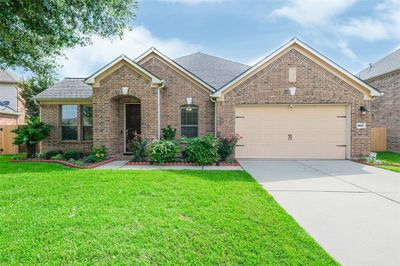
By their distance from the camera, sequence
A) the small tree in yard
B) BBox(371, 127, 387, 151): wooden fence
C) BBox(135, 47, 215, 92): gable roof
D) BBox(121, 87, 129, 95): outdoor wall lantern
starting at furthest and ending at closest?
BBox(371, 127, 387, 151): wooden fence < BBox(135, 47, 215, 92): gable roof < the small tree in yard < BBox(121, 87, 129, 95): outdoor wall lantern

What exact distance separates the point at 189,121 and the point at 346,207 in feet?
27.4

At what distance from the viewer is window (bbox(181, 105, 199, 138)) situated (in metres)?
11.8

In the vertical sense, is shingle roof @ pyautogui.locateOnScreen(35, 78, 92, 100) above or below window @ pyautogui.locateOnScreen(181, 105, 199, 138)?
above

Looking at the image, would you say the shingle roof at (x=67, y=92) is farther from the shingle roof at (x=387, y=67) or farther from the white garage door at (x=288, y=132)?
the shingle roof at (x=387, y=67)

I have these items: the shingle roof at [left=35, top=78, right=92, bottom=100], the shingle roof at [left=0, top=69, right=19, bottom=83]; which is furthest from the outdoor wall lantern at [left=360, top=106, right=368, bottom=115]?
the shingle roof at [left=0, top=69, right=19, bottom=83]

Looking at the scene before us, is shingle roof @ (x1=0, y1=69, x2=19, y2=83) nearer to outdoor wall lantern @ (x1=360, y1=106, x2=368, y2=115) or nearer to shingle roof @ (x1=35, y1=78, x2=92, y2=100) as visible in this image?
shingle roof @ (x1=35, y1=78, x2=92, y2=100)

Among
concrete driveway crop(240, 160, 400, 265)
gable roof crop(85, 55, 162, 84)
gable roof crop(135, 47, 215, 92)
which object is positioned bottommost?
concrete driveway crop(240, 160, 400, 265)

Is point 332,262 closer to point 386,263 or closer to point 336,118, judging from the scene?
point 386,263

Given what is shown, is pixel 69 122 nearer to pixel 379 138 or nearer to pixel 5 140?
pixel 5 140

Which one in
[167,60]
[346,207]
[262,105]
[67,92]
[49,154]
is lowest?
[346,207]

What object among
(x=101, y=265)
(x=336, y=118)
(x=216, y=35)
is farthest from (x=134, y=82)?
(x=336, y=118)

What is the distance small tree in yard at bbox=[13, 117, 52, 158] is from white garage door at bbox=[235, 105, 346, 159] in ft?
31.3

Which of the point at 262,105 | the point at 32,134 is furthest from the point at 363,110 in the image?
the point at 32,134

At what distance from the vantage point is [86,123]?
1220cm
